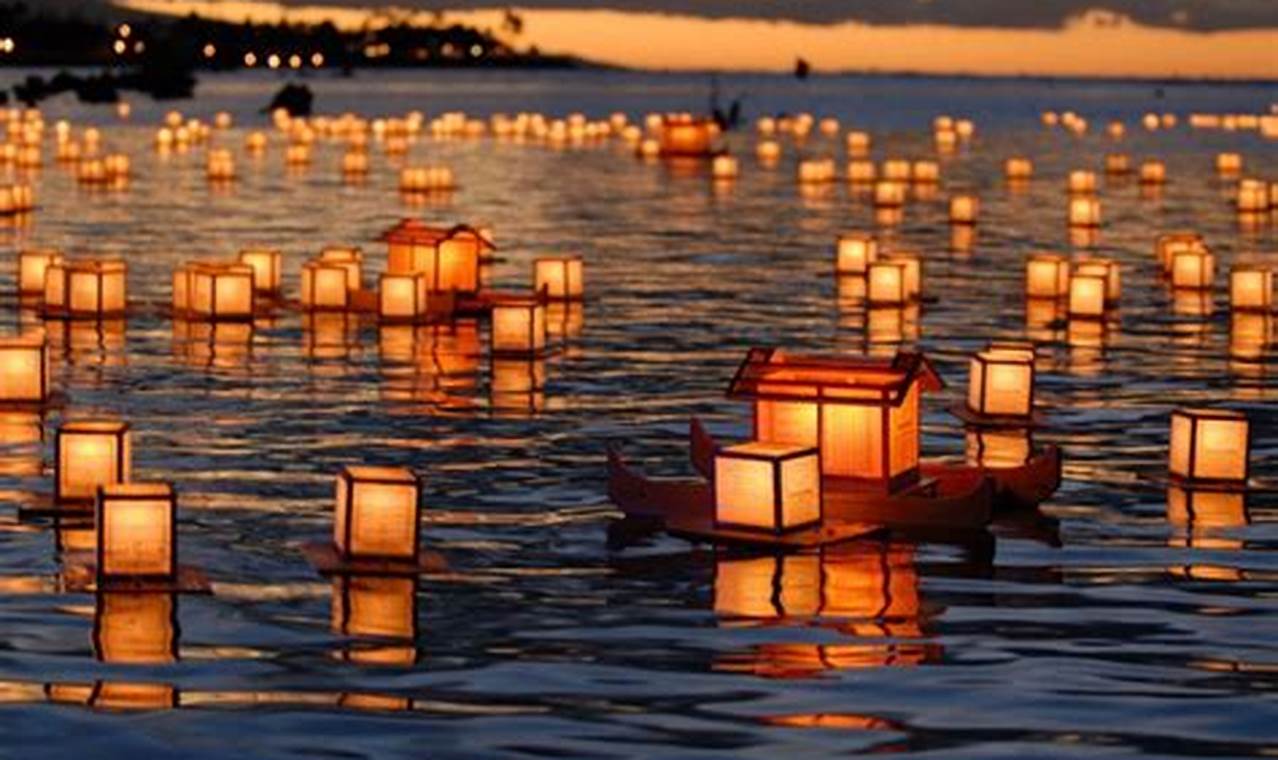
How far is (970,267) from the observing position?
42.8 m

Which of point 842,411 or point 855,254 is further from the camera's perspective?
point 855,254

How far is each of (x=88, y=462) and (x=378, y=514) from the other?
9.31 feet

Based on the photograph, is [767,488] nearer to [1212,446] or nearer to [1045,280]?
[1212,446]

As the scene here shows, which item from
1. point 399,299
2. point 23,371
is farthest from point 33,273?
point 23,371

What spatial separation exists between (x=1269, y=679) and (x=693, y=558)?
4374 mm

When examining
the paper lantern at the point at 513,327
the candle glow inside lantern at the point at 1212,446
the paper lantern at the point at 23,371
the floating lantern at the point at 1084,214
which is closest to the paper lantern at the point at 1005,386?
the candle glow inside lantern at the point at 1212,446

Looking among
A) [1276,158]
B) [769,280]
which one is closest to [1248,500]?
[769,280]

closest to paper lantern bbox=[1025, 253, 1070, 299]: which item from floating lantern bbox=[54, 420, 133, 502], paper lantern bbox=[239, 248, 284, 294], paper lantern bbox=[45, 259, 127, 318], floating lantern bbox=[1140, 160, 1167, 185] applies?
paper lantern bbox=[239, 248, 284, 294]

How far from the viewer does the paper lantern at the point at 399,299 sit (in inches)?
1265

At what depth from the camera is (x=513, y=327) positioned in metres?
28.9

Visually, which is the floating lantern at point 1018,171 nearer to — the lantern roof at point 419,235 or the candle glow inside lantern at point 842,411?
the lantern roof at point 419,235

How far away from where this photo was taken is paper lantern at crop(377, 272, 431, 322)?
105 ft

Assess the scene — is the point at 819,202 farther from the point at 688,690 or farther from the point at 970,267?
the point at 688,690

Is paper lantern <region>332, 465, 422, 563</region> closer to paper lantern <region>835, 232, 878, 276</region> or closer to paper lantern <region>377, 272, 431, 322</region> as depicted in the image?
paper lantern <region>377, 272, 431, 322</region>
